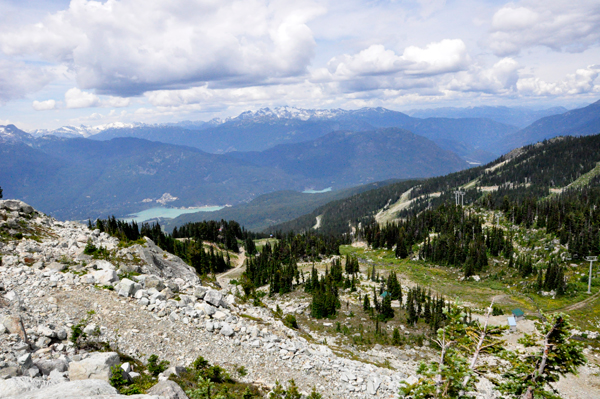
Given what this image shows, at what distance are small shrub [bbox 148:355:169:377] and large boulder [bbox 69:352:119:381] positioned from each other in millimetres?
2513

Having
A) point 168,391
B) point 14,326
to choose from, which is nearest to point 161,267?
point 14,326

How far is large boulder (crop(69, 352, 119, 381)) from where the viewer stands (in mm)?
15398

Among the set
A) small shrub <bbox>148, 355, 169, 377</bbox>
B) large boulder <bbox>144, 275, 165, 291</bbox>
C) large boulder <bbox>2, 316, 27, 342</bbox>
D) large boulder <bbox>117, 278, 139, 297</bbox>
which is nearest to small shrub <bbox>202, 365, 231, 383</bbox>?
small shrub <bbox>148, 355, 169, 377</bbox>

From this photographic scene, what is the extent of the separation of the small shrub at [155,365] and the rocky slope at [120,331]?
84cm

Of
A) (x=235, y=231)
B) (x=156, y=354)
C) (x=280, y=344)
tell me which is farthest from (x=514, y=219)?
(x=156, y=354)

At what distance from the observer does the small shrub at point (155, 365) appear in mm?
18139

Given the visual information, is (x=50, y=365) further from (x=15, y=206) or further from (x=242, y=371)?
(x=15, y=206)

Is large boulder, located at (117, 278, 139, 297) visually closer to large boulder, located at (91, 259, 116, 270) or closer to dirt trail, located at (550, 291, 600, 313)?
large boulder, located at (91, 259, 116, 270)

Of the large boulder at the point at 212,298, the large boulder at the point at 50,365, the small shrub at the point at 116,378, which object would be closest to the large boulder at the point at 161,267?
the large boulder at the point at 212,298

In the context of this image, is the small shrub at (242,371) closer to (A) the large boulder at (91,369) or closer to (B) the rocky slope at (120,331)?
(B) the rocky slope at (120,331)

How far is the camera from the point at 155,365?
1858 cm

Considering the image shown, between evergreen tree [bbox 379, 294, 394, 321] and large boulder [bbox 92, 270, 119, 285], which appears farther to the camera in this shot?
evergreen tree [bbox 379, 294, 394, 321]

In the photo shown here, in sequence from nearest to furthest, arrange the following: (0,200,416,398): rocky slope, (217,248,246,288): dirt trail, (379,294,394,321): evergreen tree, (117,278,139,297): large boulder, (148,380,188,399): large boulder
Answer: (148,380,188,399): large boulder
(0,200,416,398): rocky slope
(117,278,139,297): large boulder
(379,294,394,321): evergreen tree
(217,248,246,288): dirt trail

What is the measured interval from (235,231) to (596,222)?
519ft
